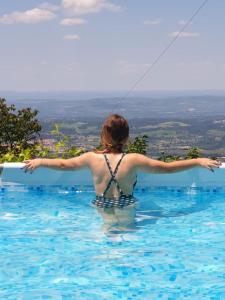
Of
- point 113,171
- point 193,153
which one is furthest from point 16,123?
point 113,171

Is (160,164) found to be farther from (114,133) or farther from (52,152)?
(52,152)

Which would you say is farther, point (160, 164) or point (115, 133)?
point (160, 164)

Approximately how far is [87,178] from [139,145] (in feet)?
9.04

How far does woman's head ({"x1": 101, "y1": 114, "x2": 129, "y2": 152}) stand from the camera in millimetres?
5461

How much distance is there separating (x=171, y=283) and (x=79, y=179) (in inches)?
149

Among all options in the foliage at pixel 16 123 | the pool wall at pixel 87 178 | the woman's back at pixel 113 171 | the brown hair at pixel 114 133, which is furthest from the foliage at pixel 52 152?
the foliage at pixel 16 123

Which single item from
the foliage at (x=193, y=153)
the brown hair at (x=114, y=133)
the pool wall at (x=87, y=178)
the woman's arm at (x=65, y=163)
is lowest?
the pool wall at (x=87, y=178)

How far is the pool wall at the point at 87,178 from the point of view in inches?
308

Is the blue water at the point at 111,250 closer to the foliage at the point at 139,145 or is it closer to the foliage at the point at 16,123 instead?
the foliage at the point at 139,145

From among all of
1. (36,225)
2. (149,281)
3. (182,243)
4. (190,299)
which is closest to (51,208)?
(36,225)

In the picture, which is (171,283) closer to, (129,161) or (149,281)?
(149,281)

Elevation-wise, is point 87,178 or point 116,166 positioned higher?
point 116,166

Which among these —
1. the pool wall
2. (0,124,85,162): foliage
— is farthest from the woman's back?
(0,124,85,162): foliage

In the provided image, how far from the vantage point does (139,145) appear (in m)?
10.5
